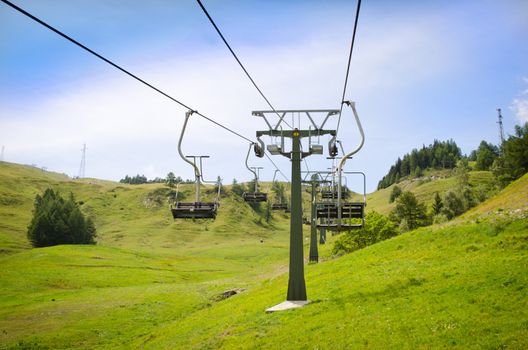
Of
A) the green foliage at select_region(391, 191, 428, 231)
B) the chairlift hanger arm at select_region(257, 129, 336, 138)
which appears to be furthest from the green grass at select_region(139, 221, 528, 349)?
the green foliage at select_region(391, 191, 428, 231)

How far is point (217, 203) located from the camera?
27.2 metres

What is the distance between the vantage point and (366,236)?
68562 millimetres

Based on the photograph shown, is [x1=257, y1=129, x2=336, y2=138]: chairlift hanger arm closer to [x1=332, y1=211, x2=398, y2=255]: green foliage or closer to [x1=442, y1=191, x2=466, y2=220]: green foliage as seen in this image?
[x1=332, y1=211, x2=398, y2=255]: green foliage

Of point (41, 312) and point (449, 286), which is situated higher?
point (449, 286)

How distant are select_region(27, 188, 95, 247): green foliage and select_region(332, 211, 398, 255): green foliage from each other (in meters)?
104

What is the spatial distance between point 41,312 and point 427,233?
40386mm

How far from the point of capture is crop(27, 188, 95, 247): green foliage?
13600cm

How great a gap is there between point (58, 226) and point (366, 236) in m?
110

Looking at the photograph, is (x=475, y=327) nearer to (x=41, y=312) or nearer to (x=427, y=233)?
(x=427, y=233)

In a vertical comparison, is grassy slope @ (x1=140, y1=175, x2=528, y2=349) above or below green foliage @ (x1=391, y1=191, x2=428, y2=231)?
below

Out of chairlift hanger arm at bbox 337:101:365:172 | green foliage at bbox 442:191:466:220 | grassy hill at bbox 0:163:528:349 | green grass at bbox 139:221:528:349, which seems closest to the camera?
green grass at bbox 139:221:528:349

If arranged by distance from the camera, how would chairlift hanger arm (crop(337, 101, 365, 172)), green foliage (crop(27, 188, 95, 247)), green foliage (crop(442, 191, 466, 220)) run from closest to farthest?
chairlift hanger arm (crop(337, 101, 365, 172)), green foliage (crop(442, 191, 466, 220)), green foliage (crop(27, 188, 95, 247))

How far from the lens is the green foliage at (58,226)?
136000mm

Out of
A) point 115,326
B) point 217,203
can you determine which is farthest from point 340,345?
point 115,326
